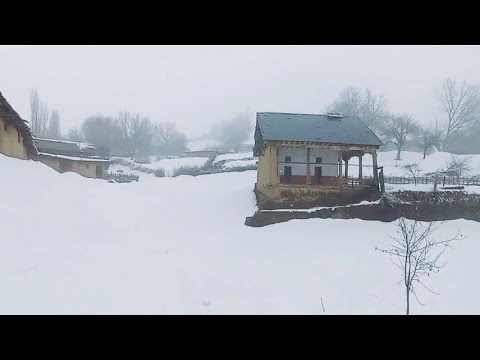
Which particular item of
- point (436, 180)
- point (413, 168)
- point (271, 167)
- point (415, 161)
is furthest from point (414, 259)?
point (415, 161)

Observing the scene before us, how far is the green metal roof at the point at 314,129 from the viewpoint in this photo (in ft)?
74.7

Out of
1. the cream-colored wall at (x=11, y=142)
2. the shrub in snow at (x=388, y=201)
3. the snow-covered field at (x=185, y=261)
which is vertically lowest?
the snow-covered field at (x=185, y=261)

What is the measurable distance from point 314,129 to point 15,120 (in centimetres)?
1826

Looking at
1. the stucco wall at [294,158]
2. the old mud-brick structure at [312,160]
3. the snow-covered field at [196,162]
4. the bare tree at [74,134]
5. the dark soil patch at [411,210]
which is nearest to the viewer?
the dark soil patch at [411,210]

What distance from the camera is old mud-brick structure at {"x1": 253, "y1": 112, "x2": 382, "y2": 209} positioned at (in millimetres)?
22078

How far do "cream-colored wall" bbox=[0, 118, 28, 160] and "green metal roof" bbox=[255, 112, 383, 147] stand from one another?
49.4 ft

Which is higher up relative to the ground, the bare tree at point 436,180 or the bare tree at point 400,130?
the bare tree at point 400,130

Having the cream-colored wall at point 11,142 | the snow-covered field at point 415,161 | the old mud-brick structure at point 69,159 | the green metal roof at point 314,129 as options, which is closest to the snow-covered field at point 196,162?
the old mud-brick structure at point 69,159

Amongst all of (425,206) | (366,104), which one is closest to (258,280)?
(425,206)

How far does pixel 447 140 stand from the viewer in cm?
5803

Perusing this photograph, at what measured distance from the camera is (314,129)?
2442cm

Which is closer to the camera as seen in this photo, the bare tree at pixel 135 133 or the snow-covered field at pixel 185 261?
the snow-covered field at pixel 185 261

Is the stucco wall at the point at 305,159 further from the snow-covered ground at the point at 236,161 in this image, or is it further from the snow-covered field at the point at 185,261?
the snow-covered ground at the point at 236,161
